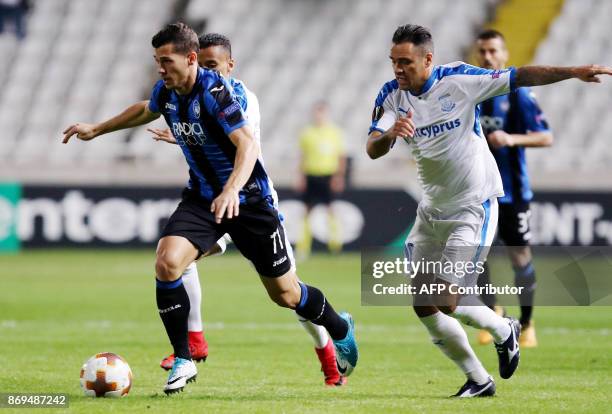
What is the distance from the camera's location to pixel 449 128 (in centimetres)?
657

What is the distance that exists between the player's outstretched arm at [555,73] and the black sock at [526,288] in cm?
326

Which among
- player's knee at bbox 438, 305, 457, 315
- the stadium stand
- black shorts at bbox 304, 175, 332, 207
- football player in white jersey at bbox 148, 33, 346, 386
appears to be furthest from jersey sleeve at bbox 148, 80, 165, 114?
the stadium stand

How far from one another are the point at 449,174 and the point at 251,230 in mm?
1180

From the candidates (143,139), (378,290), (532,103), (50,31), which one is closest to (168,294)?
(532,103)

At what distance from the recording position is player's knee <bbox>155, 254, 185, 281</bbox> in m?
6.23

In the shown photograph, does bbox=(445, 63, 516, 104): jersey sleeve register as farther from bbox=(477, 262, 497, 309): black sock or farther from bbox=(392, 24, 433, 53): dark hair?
bbox=(477, 262, 497, 309): black sock

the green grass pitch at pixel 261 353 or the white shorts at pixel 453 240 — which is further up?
the white shorts at pixel 453 240

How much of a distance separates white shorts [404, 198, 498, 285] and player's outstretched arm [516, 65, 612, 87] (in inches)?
32.3

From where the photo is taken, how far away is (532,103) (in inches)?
362

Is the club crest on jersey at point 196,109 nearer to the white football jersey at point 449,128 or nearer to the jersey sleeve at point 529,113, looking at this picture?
the white football jersey at point 449,128

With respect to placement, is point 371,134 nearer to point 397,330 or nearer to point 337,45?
point 397,330

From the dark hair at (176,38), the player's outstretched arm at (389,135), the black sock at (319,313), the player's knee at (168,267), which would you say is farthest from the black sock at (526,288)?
the dark hair at (176,38)

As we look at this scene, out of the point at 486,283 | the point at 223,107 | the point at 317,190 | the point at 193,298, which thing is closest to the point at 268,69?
the point at 317,190

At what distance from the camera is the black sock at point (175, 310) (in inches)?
249
